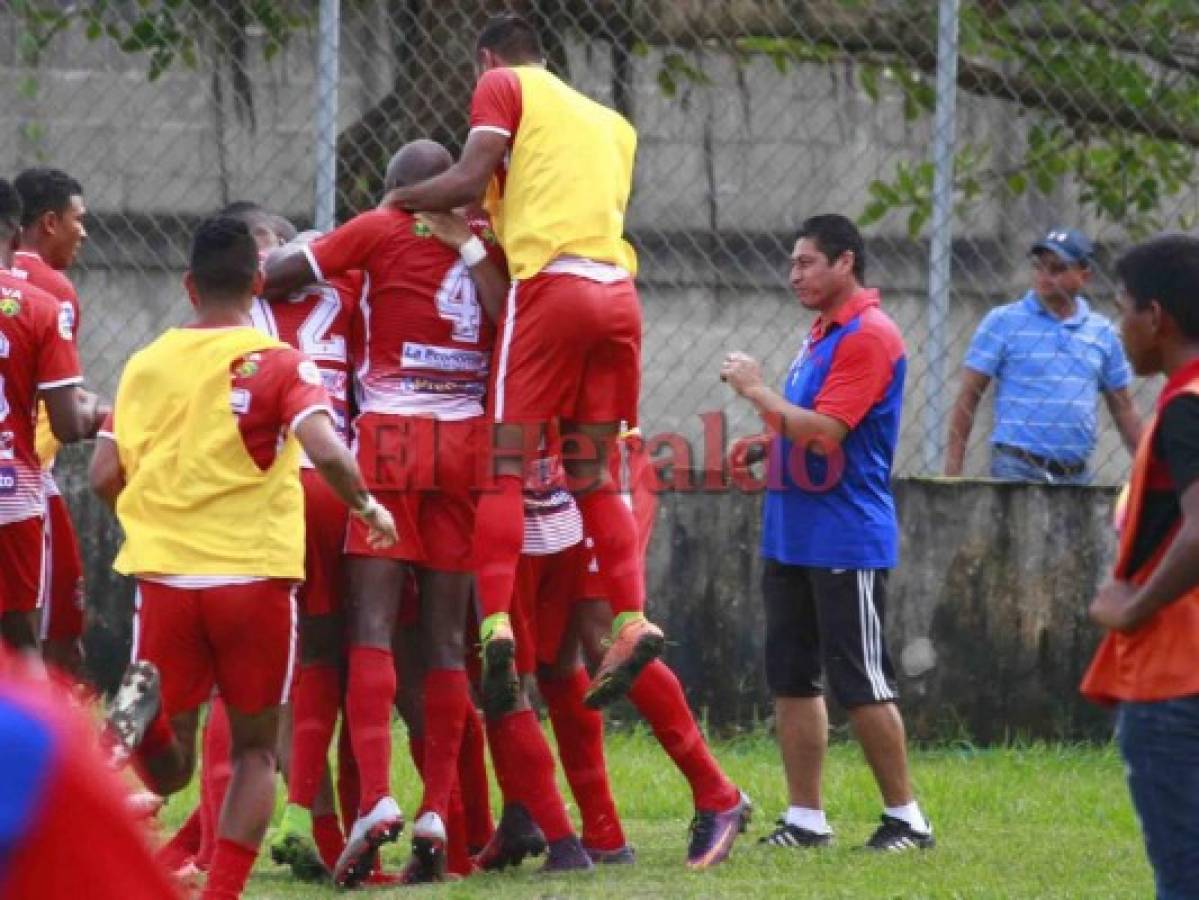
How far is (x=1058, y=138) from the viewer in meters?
10.4

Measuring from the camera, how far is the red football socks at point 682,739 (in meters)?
7.20

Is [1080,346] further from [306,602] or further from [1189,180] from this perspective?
[306,602]

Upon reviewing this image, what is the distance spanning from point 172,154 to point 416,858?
5048 mm

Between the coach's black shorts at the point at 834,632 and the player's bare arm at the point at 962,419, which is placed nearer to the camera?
the coach's black shorts at the point at 834,632

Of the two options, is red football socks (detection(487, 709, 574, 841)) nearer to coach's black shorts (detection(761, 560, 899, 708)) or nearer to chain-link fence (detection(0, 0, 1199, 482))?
coach's black shorts (detection(761, 560, 899, 708))

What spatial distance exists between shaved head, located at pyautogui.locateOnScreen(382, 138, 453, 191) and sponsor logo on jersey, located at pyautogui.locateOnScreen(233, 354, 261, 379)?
1.51m

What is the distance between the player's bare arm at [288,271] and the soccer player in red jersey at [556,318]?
1.14 feet

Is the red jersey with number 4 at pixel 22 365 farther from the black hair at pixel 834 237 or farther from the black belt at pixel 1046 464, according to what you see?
the black belt at pixel 1046 464

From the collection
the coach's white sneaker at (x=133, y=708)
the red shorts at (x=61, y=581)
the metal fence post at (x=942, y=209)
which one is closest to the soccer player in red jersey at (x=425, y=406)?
the coach's white sneaker at (x=133, y=708)

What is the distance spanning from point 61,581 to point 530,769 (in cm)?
230

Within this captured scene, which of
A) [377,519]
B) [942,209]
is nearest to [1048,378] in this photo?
[942,209]

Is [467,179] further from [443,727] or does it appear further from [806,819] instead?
[806,819]

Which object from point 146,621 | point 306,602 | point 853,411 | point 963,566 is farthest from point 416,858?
point 963,566

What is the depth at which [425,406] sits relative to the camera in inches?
276
